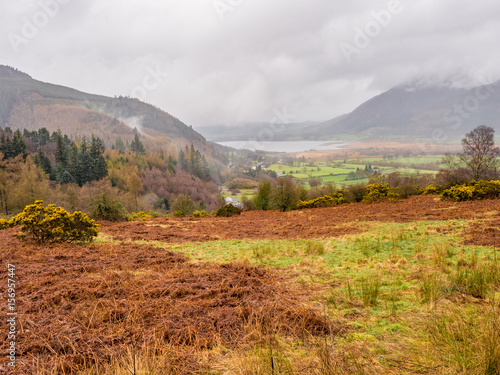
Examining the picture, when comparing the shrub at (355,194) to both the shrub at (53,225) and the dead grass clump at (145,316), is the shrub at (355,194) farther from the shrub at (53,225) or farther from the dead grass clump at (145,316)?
the shrub at (53,225)

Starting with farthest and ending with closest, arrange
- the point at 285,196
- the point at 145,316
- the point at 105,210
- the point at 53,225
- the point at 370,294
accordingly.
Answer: the point at 285,196, the point at 105,210, the point at 53,225, the point at 370,294, the point at 145,316

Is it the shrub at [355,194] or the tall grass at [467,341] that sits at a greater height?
the tall grass at [467,341]

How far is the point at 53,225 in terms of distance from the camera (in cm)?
946

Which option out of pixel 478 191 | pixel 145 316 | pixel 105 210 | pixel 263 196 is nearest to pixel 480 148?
pixel 478 191

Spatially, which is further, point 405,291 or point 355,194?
point 355,194

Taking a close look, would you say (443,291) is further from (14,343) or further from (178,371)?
(14,343)

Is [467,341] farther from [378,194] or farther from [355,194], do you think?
[355,194]

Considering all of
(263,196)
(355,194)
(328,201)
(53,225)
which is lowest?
(328,201)

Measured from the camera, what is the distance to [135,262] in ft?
22.8

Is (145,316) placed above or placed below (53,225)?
below

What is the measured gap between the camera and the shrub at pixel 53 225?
9.19 m

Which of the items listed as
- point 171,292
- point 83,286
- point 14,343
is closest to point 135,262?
point 83,286

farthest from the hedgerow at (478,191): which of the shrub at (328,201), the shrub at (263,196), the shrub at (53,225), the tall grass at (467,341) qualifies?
the shrub at (53,225)

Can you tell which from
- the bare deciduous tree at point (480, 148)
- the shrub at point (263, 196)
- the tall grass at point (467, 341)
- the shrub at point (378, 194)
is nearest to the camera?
the tall grass at point (467, 341)
